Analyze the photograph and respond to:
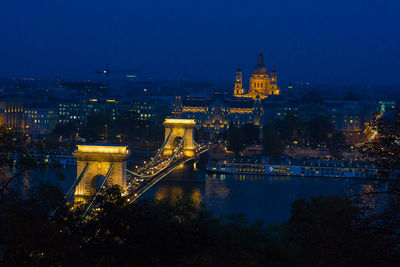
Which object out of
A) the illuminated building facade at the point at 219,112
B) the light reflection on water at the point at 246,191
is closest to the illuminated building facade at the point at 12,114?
the illuminated building facade at the point at 219,112

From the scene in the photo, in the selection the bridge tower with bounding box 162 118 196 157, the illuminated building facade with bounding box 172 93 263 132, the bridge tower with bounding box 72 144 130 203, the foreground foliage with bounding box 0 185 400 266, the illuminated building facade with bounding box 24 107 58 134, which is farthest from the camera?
the illuminated building facade with bounding box 172 93 263 132

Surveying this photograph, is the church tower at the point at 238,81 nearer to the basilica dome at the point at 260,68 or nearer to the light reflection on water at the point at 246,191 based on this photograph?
the basilica dome at the point at 260,68

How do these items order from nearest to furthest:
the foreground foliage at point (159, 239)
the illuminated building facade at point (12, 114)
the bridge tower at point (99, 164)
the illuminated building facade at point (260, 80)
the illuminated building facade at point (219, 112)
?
1. the foreground foliage at point (159, 239)
2. the bridge tower at point (99, 164)
3. the illuminated building facade at point (12, 114)
4. the illuminated building facade at point (219, 112)
5. the illuminated building facade at point (260, 80)

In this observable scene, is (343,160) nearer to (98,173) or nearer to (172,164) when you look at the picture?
(172,164)

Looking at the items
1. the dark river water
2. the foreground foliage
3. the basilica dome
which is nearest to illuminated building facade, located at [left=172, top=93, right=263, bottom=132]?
the basilica dome

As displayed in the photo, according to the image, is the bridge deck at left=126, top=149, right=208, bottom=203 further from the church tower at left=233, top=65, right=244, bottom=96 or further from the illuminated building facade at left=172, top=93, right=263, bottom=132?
the church tower at left=233, top=65, right=244, bottom=96

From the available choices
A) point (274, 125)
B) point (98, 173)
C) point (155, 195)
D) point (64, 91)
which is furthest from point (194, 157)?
point (64, 91)
